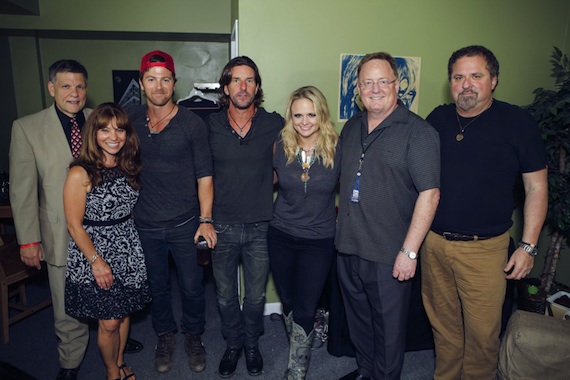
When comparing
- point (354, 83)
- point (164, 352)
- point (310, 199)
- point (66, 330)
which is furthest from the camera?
point (354, 83)

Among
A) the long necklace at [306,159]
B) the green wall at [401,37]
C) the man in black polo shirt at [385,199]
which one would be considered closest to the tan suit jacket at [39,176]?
the long necklace at [306,159]

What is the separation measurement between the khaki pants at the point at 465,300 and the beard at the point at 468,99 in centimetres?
71

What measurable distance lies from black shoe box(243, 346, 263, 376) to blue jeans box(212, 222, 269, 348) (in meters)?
0.05

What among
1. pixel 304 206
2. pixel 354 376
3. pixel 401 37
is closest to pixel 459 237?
pixel 304 206

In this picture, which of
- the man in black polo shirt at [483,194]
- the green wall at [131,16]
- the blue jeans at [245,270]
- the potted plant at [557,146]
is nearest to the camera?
the man in black polo shirt at [483,194]

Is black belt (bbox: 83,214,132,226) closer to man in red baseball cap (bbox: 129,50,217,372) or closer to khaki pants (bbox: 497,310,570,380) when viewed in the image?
man in red baseball cap (bbox: 129,50,217,372)

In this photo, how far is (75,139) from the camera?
7.12ft

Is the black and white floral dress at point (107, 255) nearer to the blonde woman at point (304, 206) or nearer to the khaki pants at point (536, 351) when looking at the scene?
the blonde woman at point (304, 206)

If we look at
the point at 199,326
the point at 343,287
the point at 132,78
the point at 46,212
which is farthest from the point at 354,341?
the point at 132,78

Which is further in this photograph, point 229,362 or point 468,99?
point 229,362

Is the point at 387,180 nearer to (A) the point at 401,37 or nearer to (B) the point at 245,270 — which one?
(B) the point at 245,270

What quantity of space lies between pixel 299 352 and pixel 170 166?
1.35 m

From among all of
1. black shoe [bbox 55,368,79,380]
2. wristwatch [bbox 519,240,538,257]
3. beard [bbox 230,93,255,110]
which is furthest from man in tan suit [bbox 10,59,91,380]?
wristwatch [bbox 519,240,538,257]

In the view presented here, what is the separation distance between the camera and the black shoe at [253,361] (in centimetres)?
247
